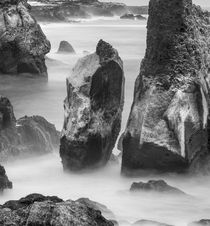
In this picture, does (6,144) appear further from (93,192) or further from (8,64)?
(8,64)

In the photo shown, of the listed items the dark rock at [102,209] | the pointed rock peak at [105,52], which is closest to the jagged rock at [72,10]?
the pointed rock peak at [105,52]

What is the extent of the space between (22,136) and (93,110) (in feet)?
9.81

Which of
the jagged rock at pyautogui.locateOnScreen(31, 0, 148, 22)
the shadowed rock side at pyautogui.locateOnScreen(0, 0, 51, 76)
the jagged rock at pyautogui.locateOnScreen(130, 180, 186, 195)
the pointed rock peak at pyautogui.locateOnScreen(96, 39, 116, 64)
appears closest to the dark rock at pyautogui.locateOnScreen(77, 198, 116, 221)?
the jagged rock at pyautogui.locateOnScreen(130, 180, 186, 195)

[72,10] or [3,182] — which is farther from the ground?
[3,182]

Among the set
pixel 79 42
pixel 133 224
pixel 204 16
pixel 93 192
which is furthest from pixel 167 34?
pixel 79 42

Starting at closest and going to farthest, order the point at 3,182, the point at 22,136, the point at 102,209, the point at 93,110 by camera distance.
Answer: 1. the point at 102,209
2. the point at 3,182
3. the point at 93,110
4. the point at 22,136

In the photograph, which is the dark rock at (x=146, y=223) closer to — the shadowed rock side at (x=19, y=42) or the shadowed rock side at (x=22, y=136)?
the shadowed rock side at (x=22, y=136)

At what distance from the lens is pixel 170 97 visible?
14555mm

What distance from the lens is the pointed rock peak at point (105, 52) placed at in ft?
51.8

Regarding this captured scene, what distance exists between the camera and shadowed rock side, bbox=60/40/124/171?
15.2 m

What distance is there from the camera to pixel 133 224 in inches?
422

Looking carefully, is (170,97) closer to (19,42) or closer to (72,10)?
(19,42)

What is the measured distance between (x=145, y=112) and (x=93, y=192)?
2.13m

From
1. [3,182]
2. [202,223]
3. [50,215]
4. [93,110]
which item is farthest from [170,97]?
[50,215]
